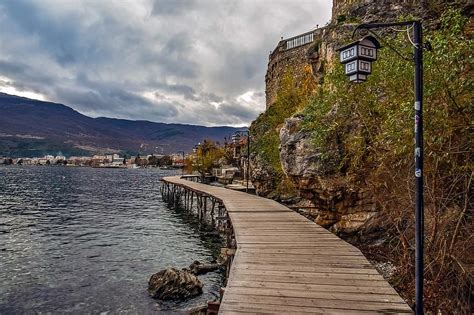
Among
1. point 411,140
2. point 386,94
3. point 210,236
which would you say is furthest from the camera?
point 210,236

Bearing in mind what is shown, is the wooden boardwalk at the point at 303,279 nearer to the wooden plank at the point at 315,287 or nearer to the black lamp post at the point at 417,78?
the wooden plank at the point at 315,287

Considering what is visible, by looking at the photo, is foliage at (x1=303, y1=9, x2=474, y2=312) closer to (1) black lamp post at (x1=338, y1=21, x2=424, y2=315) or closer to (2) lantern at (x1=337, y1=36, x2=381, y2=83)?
(1) black lamp post at (x1=338, y1=21, x2=424, y2=315)

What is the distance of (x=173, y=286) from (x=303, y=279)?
325 inches

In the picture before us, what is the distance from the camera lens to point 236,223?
549 inches

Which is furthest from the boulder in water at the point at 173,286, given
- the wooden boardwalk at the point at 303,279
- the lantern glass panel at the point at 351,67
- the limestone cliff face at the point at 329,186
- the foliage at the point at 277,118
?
the foliage at the point at 277,118

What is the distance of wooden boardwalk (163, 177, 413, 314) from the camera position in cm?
577

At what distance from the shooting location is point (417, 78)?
545 cm

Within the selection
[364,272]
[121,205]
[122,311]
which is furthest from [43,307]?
[121,205]

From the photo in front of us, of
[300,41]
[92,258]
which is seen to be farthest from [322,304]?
[300,41]

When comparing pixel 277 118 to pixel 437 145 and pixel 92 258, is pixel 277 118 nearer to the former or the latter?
pixel 92 258

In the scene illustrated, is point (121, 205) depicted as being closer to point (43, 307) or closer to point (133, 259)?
point (133, 259)

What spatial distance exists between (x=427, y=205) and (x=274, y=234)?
5.10m

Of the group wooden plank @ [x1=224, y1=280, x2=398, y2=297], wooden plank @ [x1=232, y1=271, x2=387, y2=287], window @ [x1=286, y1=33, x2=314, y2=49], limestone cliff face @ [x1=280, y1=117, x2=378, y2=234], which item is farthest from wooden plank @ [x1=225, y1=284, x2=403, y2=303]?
window @ [x1=286, y1=33, x2=314, y2=49]

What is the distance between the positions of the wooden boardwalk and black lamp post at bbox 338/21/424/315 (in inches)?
33.6
